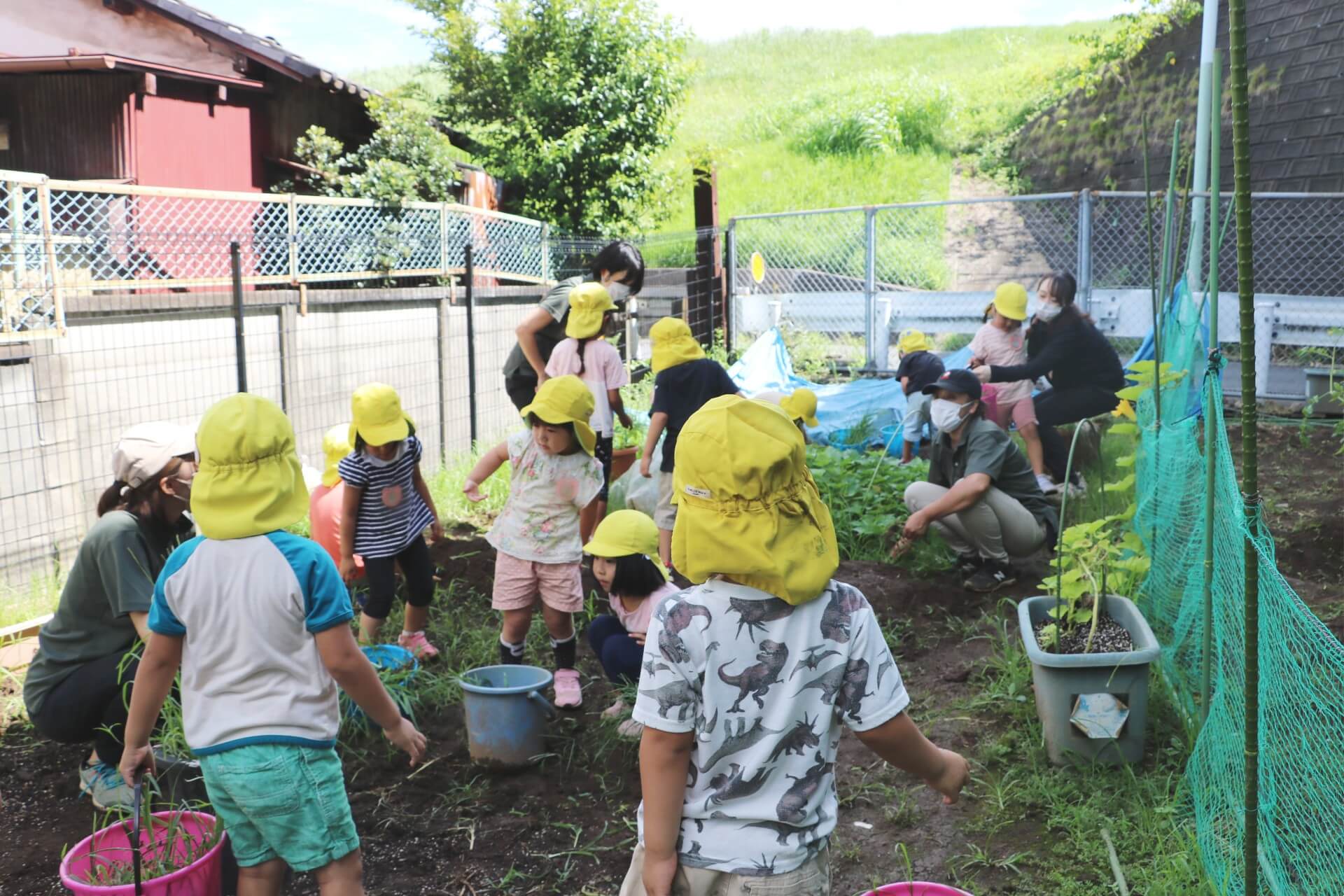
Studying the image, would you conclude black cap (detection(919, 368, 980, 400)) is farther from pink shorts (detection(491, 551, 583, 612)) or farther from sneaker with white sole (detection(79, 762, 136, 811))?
sneaker with white sole (detection(79, 762, 136, 811))

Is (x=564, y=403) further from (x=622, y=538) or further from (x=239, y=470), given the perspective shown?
(x=239, y=470)

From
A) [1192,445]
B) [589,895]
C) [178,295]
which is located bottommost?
[589,895]

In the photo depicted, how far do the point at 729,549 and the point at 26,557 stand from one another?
16.0 ft

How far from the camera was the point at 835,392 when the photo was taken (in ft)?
32.9

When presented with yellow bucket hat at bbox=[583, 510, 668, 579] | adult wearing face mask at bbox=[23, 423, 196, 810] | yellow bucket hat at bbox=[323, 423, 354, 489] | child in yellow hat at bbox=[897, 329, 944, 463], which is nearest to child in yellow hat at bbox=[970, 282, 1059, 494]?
child in yellow hat at bbox=[897, 329, 944, 463]

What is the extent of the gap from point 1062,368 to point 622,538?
4628 millimetres

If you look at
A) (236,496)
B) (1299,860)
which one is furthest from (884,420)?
(236,496)

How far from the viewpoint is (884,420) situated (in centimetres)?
873

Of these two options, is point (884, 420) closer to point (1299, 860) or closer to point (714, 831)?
point (1299, 860)

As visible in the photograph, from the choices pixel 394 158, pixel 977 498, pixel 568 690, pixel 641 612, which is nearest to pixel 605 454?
pixel 568 690

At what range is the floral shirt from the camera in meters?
4.14

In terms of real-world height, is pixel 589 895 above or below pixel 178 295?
below

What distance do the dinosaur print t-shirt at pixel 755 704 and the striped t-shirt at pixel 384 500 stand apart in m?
2.64

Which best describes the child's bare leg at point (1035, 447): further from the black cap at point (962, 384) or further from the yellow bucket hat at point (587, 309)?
the yellow bucket hat at point (587, 309)
